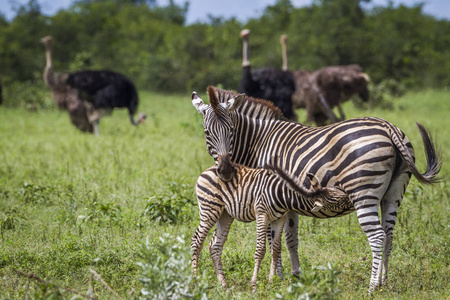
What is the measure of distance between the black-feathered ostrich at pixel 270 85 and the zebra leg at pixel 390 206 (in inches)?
269

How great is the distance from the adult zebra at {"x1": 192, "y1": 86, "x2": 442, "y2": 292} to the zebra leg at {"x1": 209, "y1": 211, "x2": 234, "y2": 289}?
1.75ft

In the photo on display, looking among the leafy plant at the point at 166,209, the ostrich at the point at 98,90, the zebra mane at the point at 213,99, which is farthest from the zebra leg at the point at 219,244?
the ostrich at the point at 98,90

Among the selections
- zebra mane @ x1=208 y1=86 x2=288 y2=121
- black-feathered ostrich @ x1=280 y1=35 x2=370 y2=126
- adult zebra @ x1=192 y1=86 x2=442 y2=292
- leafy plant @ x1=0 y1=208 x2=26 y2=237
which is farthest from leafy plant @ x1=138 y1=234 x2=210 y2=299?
black-feathered ostrich @ x1=280 y1=35 x2=370 y2=126

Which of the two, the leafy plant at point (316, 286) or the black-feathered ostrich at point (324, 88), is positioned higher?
the black-feathered ostrich at point (324, 88)

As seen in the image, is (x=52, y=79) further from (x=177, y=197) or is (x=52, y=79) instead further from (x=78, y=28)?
(x=78, y=28)

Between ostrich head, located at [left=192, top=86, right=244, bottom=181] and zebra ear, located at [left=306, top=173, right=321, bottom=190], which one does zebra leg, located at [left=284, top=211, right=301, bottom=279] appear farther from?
zebra ear, located at [left=306, top=173, right=321, bottom=190]

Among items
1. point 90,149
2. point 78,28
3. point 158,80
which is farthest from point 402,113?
point 78,28

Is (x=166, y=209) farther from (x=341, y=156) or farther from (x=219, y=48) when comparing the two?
(x=219, y=48)

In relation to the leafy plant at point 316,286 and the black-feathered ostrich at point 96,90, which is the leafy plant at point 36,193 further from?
the black-feathered ostrich at point 96,90

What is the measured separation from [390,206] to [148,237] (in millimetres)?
2237

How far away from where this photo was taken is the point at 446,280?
202 inches

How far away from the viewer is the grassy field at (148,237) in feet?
14.4

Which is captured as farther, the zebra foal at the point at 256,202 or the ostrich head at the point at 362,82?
the ostrich head at the point at 362,82

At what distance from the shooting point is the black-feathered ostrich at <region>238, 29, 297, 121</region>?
12.0 m
